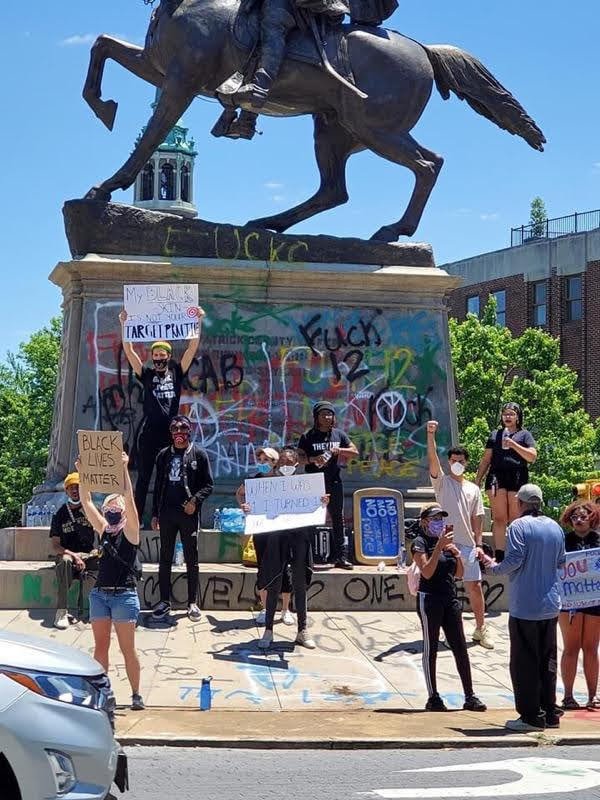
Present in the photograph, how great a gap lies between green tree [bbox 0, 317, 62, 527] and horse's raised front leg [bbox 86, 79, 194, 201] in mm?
36083

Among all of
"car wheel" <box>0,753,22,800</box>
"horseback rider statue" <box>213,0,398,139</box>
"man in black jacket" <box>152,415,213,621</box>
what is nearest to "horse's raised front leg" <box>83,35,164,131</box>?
"horseback rider statue" <box>213,0,398,139</box>

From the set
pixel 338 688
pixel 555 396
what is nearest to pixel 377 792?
pixel 338 688

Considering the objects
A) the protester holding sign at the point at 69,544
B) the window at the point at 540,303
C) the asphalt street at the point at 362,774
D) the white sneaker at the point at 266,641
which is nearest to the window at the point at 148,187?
the window at the point at 540,303

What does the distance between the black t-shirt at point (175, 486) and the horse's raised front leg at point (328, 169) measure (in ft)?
15.6

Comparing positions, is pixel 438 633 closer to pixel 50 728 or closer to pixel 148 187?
pixel 50 728

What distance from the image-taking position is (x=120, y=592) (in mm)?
9719

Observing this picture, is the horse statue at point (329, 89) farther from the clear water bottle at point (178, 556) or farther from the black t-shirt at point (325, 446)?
the clear water bottle at point (178, 556)

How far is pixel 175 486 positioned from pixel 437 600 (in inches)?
111

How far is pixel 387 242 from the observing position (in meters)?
15.5

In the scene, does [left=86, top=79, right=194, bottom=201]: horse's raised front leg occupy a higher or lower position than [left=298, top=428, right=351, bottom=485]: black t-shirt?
higher

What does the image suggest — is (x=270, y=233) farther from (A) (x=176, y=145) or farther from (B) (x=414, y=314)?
(A) (x=176, y=145)

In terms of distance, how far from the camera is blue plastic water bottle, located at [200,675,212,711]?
9820mm

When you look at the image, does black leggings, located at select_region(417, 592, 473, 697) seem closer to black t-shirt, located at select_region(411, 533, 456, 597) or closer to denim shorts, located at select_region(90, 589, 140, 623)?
black t-shirt, located at select_region(411, 533, 456, 597)

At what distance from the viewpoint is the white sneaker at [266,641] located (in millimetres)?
11133
